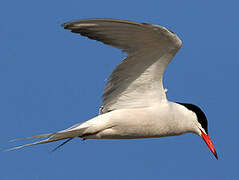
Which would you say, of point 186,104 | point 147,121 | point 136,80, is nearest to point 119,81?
point 136,80

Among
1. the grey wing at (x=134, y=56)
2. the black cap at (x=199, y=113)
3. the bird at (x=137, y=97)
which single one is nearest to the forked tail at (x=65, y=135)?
the bird at (x=137, y=97)

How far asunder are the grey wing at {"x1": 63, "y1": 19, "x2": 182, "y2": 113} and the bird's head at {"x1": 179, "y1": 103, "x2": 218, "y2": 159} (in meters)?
0.57

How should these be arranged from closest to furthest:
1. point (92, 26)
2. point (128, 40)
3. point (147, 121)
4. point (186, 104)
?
point (92, 26) → point (128, 40) → point (147, 121) → point (186, 104)

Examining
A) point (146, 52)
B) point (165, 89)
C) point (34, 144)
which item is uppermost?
point (146, 52)

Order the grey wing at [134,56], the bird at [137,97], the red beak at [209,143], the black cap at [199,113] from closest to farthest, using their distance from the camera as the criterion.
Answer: the grey wing at [134,56]
the bird at [137,97]
the black cap at [199,113]
the red beak at [209,143]

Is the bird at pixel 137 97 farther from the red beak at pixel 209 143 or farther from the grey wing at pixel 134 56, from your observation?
the red beak at pixel 209 143

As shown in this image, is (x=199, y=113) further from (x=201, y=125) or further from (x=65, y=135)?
(x=65, y=135)

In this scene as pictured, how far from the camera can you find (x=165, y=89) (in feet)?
22.5

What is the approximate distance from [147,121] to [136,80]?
0.54 metres

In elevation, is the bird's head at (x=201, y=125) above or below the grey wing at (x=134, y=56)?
below

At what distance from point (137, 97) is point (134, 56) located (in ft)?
2.14

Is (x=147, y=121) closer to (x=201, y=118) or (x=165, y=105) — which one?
(x=165, y=105)

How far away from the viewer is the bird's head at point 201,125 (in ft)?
23.3

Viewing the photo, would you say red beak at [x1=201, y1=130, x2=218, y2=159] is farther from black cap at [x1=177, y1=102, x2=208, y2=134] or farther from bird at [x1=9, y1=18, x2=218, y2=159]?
bird at [x1=9, y1=18, x2=218, y2=159]
